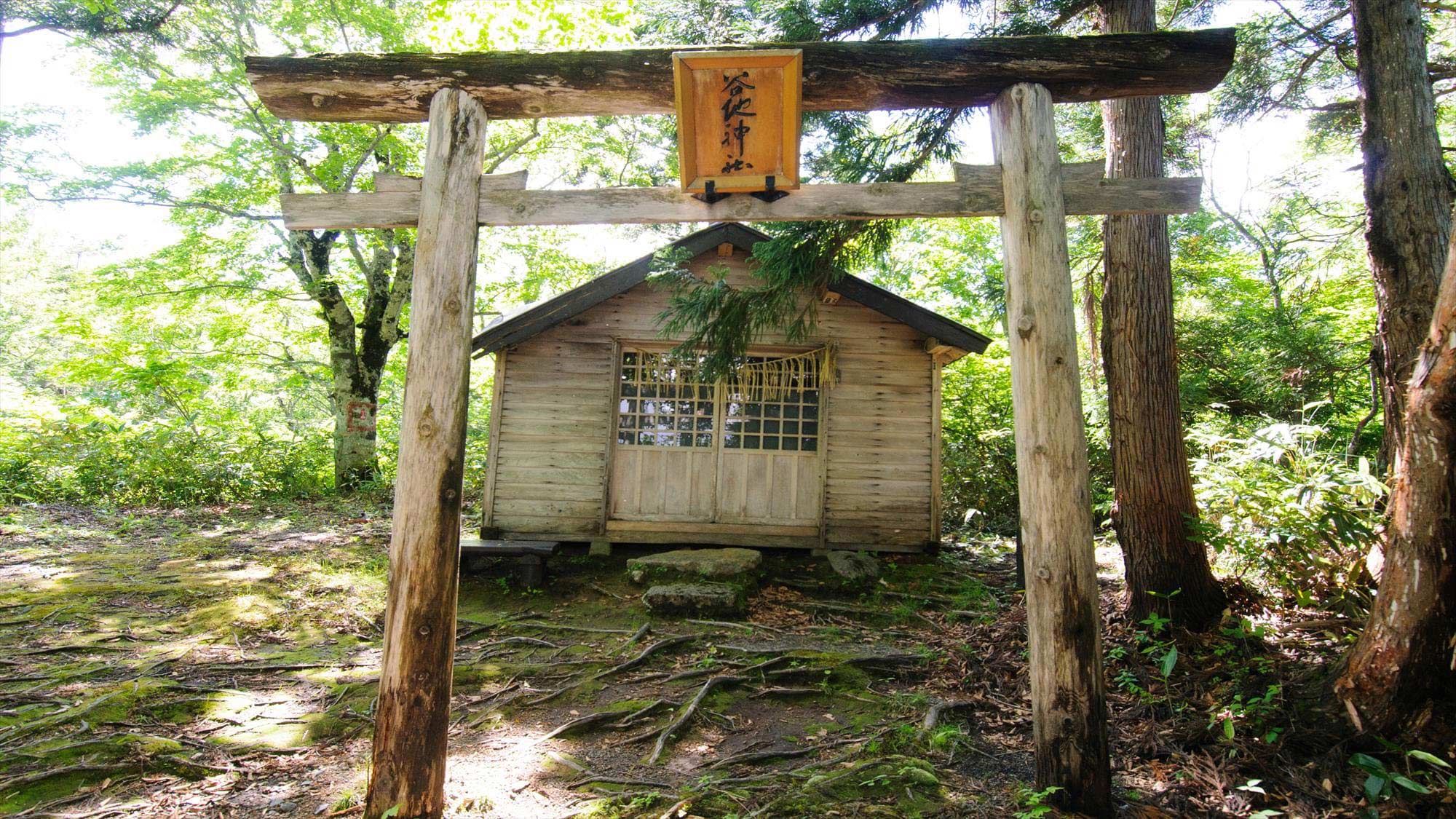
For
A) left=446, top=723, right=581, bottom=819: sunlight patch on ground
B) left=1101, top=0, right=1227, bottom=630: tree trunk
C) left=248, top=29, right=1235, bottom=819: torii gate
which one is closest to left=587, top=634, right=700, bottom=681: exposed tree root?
left=446, top=723, right=581, bottom=819: sunlight patch on ground

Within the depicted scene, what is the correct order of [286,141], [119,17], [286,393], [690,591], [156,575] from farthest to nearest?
1. [286,393]
2. [286,141]
3. [119,17]
4. [156,575]
5. [690,591]

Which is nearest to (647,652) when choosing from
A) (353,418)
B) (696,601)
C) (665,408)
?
(696,601)

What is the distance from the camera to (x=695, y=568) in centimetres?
735

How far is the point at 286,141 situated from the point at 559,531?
9.23 meters

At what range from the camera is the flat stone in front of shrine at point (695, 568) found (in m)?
7.27

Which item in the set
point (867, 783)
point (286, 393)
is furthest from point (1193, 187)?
point (286, 393)

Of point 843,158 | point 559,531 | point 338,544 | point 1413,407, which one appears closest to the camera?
point 1413,407

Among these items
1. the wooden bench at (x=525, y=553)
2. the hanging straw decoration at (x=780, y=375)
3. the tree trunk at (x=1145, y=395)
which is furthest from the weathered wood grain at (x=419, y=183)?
the hanging straw decoration at (x=780, y=375)

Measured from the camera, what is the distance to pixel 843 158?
18.7 feet

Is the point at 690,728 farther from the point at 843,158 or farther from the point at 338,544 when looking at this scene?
A: the point at 338,544

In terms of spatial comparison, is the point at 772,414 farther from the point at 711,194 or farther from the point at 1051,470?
the point at 1051,470

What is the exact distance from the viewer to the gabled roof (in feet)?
26.1

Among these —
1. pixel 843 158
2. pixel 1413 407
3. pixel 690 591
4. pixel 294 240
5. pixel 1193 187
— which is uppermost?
pixel 294 240

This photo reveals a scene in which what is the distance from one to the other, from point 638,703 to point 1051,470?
3.02 metres
